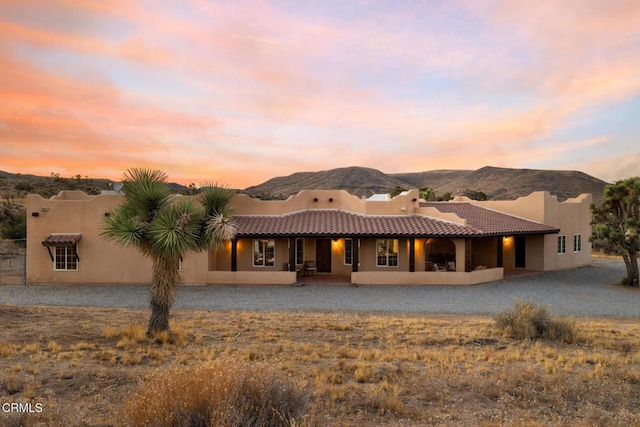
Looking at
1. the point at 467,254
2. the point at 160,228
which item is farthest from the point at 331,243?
the point at 160,228

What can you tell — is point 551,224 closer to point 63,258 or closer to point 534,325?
point 534,325

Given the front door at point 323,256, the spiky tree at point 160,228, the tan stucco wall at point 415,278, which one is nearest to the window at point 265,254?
the front door at point 323,256

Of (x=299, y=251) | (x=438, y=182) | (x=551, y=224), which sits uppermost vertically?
(x=438, y=182)

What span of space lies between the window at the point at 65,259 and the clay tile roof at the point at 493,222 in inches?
843

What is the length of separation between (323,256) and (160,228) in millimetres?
14712

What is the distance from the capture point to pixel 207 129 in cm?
3253

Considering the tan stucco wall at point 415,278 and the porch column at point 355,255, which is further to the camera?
the porch column at point 355,255

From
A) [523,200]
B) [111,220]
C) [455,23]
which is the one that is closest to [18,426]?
[111,220]

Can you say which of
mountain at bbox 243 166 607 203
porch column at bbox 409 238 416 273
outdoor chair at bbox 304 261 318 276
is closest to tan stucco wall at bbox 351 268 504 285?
porch column at bbox 409 238 416 273

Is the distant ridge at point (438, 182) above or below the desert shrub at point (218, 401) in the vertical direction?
above

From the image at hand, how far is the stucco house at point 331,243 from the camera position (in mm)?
19781

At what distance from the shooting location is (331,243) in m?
22.9

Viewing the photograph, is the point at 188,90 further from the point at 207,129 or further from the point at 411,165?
the point at 411,165

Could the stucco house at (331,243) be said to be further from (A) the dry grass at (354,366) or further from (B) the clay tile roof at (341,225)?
(A) the dry grass at (354,366)
